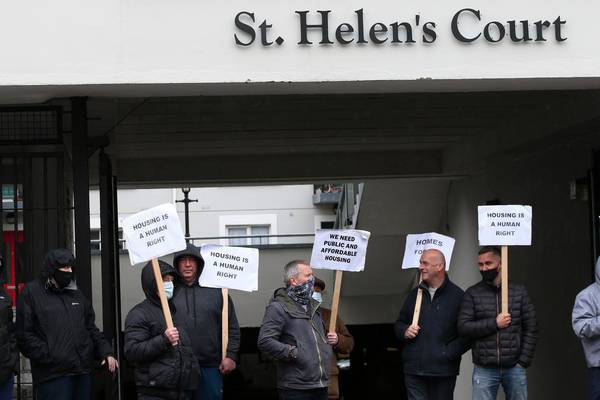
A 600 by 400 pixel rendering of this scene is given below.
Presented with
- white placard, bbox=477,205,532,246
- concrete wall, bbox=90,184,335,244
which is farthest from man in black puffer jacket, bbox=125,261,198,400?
concrete wall, bbox=90,184,335,244

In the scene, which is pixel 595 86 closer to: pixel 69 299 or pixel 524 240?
pixel 524 240

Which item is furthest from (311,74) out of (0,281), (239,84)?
(0,281)

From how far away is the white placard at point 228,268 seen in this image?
7.72m

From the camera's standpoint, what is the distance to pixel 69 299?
23.9 feet

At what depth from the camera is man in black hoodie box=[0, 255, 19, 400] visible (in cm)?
693

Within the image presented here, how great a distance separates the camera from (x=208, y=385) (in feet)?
25.3

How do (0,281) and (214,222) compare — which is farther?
(214,222)

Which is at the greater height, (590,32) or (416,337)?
(590,32)

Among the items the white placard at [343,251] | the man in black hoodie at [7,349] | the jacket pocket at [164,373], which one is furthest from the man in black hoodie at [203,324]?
the man in black hoodie at [7,349]

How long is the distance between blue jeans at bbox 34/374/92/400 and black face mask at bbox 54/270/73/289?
67 cm

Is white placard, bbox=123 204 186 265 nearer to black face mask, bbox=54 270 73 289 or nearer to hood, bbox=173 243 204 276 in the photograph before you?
hood, bbox=173 243 204 276

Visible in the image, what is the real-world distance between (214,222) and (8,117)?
1685cm

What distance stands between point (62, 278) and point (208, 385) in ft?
4.65

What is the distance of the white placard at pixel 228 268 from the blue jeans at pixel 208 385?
65cm
